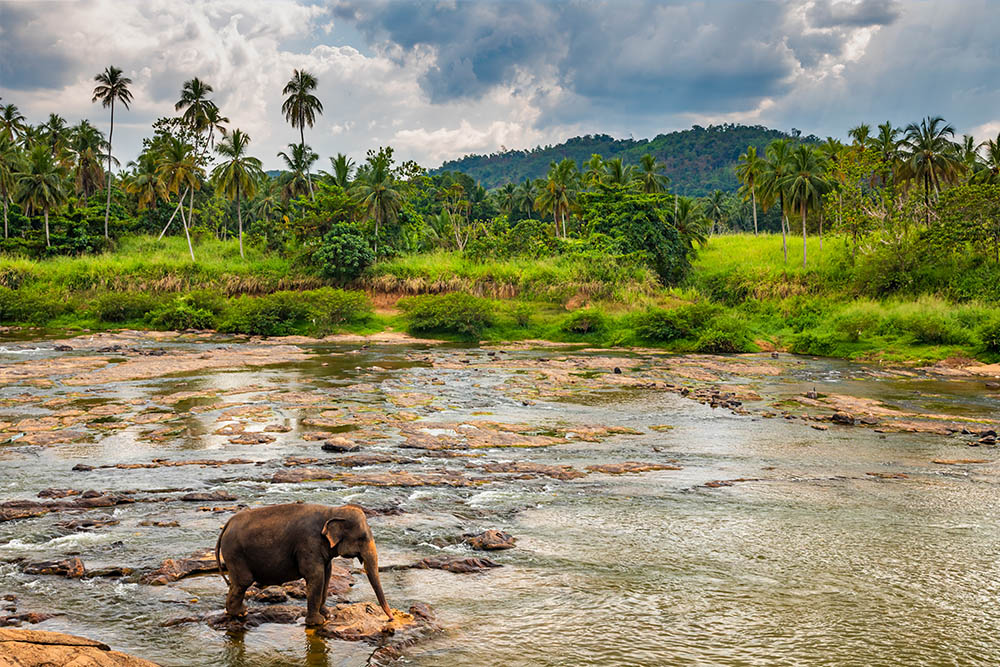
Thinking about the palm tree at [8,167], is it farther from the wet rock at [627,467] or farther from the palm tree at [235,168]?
the wet rock at [627,467]

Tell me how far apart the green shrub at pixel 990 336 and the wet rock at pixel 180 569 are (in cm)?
3323

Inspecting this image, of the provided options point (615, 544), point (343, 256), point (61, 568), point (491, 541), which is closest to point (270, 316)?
point (343, 256)

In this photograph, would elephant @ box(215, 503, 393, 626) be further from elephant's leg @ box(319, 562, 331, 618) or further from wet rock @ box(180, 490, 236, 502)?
wet rock @ box(180, 490, 236, 502)

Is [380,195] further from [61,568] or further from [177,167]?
[61,568]

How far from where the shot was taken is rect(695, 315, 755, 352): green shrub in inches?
1521

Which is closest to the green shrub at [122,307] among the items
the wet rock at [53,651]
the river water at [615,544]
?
the river water at [615,544]

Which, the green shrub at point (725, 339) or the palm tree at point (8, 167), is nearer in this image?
the green shrub at point (725, 339)

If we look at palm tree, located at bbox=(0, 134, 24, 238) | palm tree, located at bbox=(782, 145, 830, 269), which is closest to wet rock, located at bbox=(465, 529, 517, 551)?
palm tree, located at bbox=(782, 145, 830, 269)

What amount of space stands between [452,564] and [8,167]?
220 ft

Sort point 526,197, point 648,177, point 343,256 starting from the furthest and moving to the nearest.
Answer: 1. point 526,197
2. point 648,177
3. point 343,256

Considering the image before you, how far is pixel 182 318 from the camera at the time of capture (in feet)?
151

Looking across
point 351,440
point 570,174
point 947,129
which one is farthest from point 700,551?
point 570,174

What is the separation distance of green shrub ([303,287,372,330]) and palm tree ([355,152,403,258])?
8422 millimetres

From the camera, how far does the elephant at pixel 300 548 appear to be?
680cm
